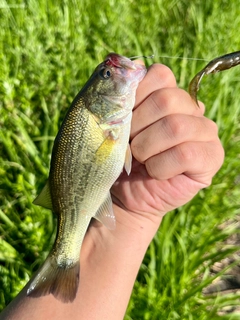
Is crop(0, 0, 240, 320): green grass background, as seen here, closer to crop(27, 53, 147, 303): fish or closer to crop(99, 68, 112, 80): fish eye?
crop(27, 53, 147, 303): fish

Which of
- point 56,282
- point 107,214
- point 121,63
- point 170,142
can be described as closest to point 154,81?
point 121,63

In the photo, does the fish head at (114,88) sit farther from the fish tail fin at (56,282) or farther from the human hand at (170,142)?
the fish tail fin at (56,282)

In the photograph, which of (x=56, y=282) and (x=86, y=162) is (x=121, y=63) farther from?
(x=56, y=282)

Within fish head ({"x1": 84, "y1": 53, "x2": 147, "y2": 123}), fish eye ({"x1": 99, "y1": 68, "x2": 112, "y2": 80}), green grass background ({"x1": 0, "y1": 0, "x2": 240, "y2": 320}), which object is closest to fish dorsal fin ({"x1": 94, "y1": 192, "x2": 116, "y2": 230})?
fish head ({"x1": 84, "y1": 53, "x2": 147, "y2": 123})

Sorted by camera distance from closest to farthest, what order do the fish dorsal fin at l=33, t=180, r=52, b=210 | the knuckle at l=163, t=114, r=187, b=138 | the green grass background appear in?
1. the knuckle at l=163, t=114, r=187, b=138
2. the fish dorsal fin at l=33, t=180, r=52, b=210
3. the green grass background

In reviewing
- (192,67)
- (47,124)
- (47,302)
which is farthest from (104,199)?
(192,67)
